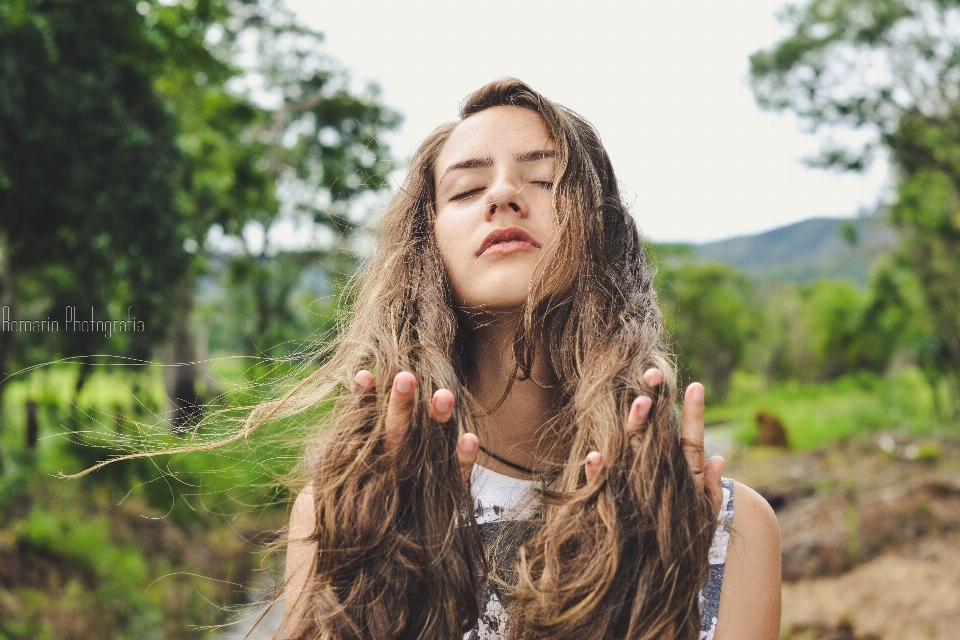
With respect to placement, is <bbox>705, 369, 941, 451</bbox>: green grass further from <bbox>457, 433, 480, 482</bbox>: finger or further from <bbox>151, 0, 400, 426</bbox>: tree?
<bbox>457, 433, 480, 482</bbox>: finger

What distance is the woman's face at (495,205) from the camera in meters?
1.78

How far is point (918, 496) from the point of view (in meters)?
9.14

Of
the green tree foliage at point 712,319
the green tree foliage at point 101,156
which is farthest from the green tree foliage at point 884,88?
the green tree foliage at point 712,319

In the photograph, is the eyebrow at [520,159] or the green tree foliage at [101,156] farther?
the green tree foliage at [101,156]

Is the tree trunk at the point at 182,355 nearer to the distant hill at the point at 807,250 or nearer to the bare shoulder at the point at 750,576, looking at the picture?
the distant hill at the point at 807,250

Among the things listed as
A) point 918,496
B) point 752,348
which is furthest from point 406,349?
point 752,348

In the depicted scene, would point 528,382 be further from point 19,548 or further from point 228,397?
point 19,548

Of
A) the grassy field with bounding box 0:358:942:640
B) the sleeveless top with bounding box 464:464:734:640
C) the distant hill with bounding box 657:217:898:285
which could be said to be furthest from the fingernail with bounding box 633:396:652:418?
the grassy field with bounding box 0:358:942:640

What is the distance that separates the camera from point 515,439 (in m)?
1.86

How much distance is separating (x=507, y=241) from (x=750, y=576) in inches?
35.2

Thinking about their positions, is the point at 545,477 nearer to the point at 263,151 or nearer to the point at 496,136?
the point at 496,136

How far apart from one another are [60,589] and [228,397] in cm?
621

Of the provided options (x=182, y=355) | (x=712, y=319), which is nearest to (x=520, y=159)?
(x=182, y=355)

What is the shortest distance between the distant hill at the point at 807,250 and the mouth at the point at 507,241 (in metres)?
1.22
